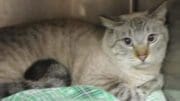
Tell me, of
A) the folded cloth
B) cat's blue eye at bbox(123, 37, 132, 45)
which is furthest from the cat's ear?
the folded cloth

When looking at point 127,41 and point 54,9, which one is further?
point 54,9

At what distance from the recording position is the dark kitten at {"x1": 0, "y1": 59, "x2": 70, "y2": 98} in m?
1.51

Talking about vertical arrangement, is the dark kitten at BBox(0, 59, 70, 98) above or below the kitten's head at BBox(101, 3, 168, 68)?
below

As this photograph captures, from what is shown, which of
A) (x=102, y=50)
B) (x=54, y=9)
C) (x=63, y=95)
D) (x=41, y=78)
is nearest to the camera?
(x=63, y=95)

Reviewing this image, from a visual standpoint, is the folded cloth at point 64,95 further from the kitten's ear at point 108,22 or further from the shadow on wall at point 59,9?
the shadow on wall at point 59,9

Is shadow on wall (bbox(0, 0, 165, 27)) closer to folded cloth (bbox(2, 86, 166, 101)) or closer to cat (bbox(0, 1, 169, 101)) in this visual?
cat (bbox(0, 1, 169, 101))

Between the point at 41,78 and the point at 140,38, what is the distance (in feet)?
1.30

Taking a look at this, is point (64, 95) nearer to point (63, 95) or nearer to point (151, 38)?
point (63, 95)

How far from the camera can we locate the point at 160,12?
64.8 inches

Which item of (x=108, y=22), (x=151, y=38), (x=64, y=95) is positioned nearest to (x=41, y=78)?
(x=64, y=95)

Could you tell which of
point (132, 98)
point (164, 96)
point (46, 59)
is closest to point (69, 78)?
point (46, 59)

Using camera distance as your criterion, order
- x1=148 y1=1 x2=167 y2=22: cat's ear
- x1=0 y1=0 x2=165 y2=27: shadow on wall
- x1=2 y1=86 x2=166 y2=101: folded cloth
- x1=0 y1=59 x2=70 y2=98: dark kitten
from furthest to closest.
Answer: x1=0 y1=0 x2=165 y2=27: shadow on wall
x1=148 y1=1 x2=167 y2=22: cat's ear
x1=0 y1=59 x2=70 y2=98: dark kitten
x1=2 y1=86 x2=166 y2=101: folded cloth

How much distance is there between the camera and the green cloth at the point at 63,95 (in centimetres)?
136

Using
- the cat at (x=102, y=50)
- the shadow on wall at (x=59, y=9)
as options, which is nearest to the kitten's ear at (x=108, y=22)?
the cat at (x=102, y=50)
